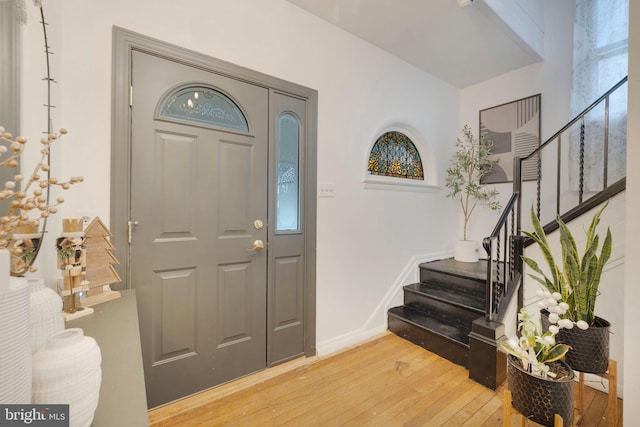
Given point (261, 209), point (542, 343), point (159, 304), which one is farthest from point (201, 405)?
point (542, 343)

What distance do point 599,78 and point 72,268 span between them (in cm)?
423

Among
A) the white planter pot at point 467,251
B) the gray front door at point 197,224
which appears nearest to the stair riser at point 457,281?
the white planter pot at point 467,251

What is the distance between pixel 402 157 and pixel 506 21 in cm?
147

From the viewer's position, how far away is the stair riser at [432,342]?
7.32 feet

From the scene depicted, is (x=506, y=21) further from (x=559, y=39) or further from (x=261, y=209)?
(x=261, y=209)

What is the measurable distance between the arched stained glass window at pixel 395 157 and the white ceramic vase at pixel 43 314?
99.9 inches

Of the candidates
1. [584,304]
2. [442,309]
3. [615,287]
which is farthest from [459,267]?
[584,304]

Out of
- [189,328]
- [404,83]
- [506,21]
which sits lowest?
[189,328]

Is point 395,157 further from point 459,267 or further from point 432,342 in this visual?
point 432,342

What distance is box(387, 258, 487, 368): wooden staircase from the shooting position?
7.74 feet

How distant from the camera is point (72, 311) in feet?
3.83

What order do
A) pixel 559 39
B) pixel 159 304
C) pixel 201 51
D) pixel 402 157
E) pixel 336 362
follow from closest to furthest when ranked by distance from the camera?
pixel 159 304 → pixel 201 51 → pixel 336 362 → pixel 559 39 → pixel 402 157

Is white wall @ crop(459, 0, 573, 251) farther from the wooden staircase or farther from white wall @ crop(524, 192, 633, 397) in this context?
white wall @ crop(524, 192, 633, 397)

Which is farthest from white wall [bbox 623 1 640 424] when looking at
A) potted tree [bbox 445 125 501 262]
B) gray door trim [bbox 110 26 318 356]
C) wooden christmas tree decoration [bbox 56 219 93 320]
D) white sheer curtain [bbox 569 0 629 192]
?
wooden christmas tree decoration [bbox 56 219 93 320]
